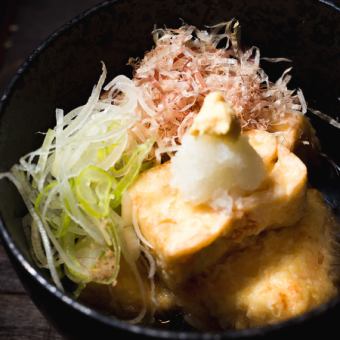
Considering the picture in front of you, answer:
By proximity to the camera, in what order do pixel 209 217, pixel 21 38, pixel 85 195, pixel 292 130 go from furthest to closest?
pixel 21 38 < pixel 292 130 < pixel 85 195 < pixel 209 217

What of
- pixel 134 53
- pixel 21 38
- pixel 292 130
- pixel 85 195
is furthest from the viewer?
pixel 21 38

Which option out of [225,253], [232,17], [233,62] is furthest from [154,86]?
[225,253]

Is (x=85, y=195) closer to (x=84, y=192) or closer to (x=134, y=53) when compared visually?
(x=84, y=192)

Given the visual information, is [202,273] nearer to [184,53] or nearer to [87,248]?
[87,248]

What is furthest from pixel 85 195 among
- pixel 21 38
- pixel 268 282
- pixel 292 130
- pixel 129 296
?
pixel 21 38

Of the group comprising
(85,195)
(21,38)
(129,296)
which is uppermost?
(85,195)

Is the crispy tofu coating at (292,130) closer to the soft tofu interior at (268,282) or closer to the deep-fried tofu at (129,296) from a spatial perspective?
the soft tofu interior at (268,282)
